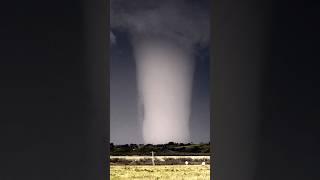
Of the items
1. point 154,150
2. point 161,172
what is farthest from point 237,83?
point 154,150

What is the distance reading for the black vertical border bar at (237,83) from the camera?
2.04 metres

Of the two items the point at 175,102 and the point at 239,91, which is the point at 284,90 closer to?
the point at 239,91

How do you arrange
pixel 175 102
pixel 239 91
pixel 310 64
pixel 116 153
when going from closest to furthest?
pixel 310 64, pixel 239 91, pixel 175 102, pixel 116 153

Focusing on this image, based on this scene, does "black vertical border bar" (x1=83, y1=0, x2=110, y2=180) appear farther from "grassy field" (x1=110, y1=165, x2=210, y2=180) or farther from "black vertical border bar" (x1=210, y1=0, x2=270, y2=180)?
"grassy field" (x1=110, y1=165, x2=210, y2=180)

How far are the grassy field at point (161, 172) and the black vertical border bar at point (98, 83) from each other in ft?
29.5

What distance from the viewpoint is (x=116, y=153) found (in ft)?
50.8

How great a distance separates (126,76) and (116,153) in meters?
4.45

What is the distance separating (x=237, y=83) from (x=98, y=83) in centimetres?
77

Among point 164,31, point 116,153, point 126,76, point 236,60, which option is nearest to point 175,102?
point 126,76

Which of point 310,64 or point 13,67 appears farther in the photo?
point 310,64

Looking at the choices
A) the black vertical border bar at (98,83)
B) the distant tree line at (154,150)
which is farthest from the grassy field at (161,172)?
the black vertical border bar at (98,83)

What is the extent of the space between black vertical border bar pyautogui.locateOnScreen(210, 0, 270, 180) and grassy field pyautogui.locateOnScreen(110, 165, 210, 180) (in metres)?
9.07

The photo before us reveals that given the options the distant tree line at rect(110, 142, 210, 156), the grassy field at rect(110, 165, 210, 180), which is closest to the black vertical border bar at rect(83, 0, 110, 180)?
the grassy field at rect(110, 165, 210, 180)

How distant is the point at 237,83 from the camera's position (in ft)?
7.39
